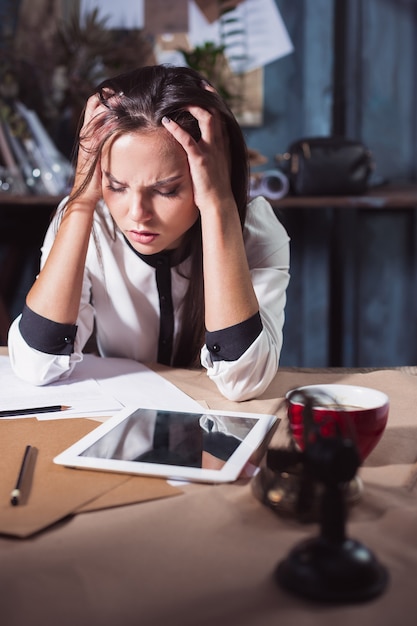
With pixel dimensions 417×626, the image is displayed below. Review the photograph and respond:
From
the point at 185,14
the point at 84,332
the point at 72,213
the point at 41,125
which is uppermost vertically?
the point at 185,14

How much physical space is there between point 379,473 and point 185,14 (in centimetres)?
227

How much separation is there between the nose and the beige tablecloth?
51 cm

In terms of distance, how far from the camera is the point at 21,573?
56 cm

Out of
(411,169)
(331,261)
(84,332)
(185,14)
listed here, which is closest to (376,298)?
(331,261)

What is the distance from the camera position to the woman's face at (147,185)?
1102 millimetres

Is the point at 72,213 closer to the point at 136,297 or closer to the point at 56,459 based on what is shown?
the point at 136,297

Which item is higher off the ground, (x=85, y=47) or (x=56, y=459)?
(x=85, y=47)

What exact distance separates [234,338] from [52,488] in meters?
0.49

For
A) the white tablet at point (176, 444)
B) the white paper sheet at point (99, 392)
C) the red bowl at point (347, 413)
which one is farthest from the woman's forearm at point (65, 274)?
the red bowl at point (347, 413)

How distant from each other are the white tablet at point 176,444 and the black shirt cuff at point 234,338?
0.21 meters

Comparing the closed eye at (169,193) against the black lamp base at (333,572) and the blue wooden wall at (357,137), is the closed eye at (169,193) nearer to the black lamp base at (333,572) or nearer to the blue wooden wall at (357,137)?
the black lamp base at (333,572)

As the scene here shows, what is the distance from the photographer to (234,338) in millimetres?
1151

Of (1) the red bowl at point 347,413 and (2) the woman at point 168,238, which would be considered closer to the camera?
(1) the red bowl at point 347,413

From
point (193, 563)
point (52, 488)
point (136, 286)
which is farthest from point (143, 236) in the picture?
point (193, 563)
